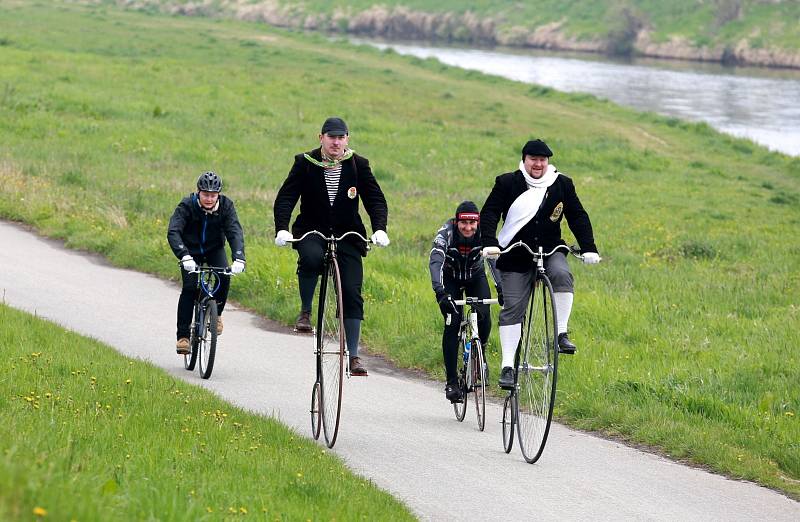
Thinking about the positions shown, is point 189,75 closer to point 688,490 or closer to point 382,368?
point 382,368

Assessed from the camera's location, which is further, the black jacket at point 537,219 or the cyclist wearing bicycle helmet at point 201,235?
the cyclist wearing bicycle helmet at point 201,235

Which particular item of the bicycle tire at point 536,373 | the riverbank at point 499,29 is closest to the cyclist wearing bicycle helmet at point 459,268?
the bicycle tire at point 536,373

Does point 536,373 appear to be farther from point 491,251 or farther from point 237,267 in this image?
point 237,267

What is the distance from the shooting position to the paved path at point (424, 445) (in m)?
8.23

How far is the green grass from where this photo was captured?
5211mm

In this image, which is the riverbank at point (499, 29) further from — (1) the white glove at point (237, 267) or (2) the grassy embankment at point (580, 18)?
(1) the white glove at point (237, 267)

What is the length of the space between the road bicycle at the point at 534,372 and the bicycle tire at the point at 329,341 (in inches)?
50.9

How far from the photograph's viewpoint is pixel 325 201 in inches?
386

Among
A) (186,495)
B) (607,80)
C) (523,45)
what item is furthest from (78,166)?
(523,45)

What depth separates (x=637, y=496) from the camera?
8594 millimetres

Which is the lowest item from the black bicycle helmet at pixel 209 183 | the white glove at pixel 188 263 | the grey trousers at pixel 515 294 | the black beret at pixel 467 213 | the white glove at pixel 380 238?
the white glove at pixel 188 263

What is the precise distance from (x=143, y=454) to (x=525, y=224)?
3.61 metres

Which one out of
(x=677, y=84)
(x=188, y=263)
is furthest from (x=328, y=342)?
(x=677, y=84)

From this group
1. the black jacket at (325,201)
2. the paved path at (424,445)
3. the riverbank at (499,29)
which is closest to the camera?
the paved path at (424,445)
